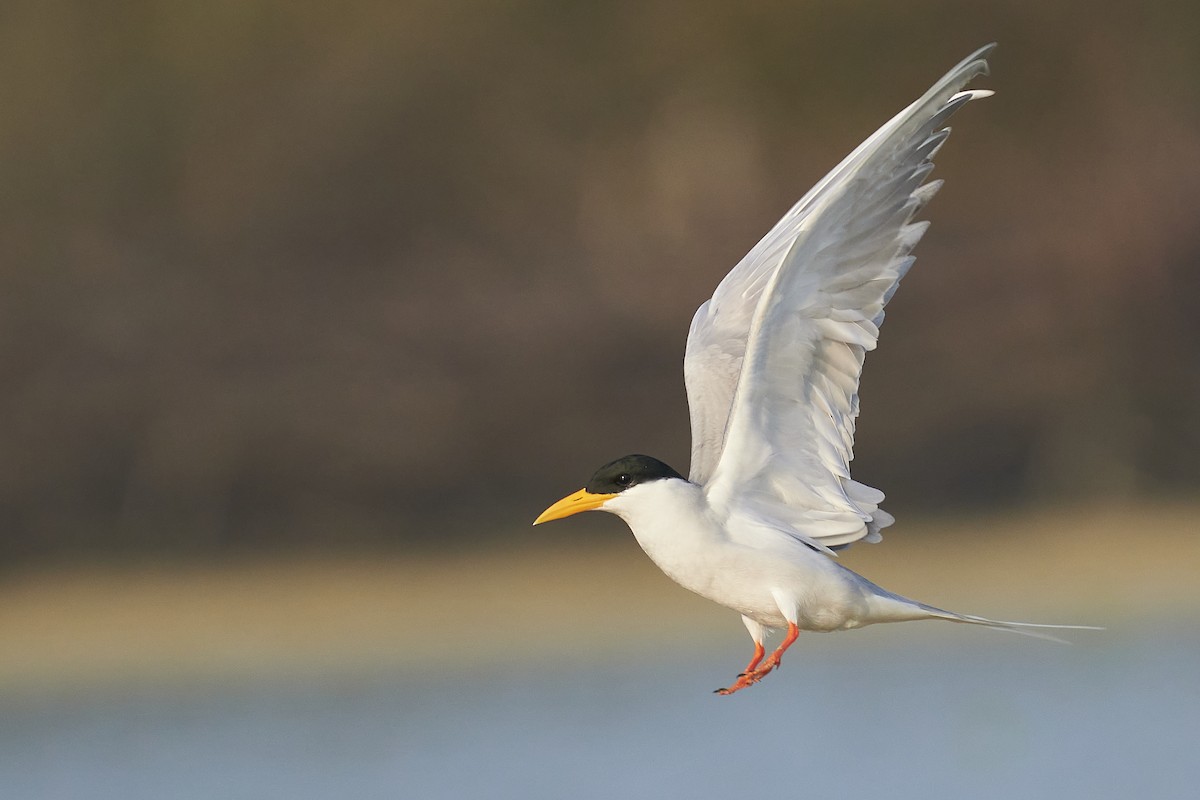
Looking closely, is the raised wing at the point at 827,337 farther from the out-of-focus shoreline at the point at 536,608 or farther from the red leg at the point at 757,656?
the out-of-focus shoreline at the point at 536,608

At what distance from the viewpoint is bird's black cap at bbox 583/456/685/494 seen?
204 inches

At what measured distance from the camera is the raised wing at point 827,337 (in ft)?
16.2

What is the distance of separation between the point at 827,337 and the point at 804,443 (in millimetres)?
363

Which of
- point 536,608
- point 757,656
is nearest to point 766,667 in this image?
point 757,656

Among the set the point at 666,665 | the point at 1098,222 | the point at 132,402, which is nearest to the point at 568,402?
the point at 666,665

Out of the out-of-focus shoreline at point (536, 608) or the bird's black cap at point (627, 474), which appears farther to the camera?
the out-of-focus shoreline at point (536, 608)

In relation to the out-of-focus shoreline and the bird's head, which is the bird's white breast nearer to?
the bird's head

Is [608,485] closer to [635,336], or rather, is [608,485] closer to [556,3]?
[635,336]

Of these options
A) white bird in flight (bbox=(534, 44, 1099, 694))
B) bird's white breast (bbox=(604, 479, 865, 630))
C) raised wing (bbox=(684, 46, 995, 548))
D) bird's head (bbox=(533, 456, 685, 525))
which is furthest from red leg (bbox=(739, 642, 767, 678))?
bird's head (bbox=(533, 456, 685, 525))

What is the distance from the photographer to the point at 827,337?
514 cm

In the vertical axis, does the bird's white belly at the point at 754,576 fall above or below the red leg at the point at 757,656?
above

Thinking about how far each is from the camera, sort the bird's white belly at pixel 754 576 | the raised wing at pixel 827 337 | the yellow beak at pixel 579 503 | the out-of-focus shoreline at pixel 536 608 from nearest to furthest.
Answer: the raised wing at pixel 827 337
the bird's white belly at pixel 754 576
the yellow beak at pixel 579 503
the out-of-focus shoreline at pixel 536 608

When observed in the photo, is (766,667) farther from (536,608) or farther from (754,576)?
(536,608)

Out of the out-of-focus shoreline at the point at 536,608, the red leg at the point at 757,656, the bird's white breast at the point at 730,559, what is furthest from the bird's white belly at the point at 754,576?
the out-of-focus shoreline at the point at 536,608
